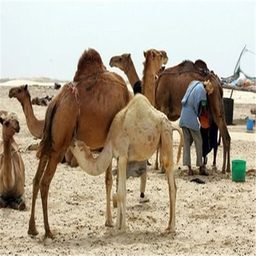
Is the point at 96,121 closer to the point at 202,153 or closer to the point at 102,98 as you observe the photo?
the point at 102,98

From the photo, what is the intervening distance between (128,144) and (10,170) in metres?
1.97

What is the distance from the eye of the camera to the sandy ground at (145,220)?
6215 mm

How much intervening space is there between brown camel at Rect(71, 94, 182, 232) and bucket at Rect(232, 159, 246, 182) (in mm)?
3501

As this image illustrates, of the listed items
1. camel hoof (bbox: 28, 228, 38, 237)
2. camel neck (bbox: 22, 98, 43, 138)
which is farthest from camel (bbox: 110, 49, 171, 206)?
camel neck (bbox: 22, 98, 43, 138)

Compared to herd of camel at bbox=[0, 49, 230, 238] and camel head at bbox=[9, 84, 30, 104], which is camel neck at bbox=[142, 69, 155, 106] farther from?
camel head at bbox=[9, 84, 30, 104]

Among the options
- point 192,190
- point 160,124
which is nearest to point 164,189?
point 192,190

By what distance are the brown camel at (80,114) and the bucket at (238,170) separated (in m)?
3.54

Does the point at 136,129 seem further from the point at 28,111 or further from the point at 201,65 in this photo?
the point at 201,65

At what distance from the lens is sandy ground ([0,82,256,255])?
6215 mm

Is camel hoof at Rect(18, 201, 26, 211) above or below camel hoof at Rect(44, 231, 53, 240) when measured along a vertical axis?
below

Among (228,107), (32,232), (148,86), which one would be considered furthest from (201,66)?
(228,107)

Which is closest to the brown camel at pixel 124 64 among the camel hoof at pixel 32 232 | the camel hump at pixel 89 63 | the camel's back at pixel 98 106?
the camel hump at pixel 89 63

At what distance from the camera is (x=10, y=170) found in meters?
7.84

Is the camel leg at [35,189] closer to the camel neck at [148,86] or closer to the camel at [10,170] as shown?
the camel at [10,170]
